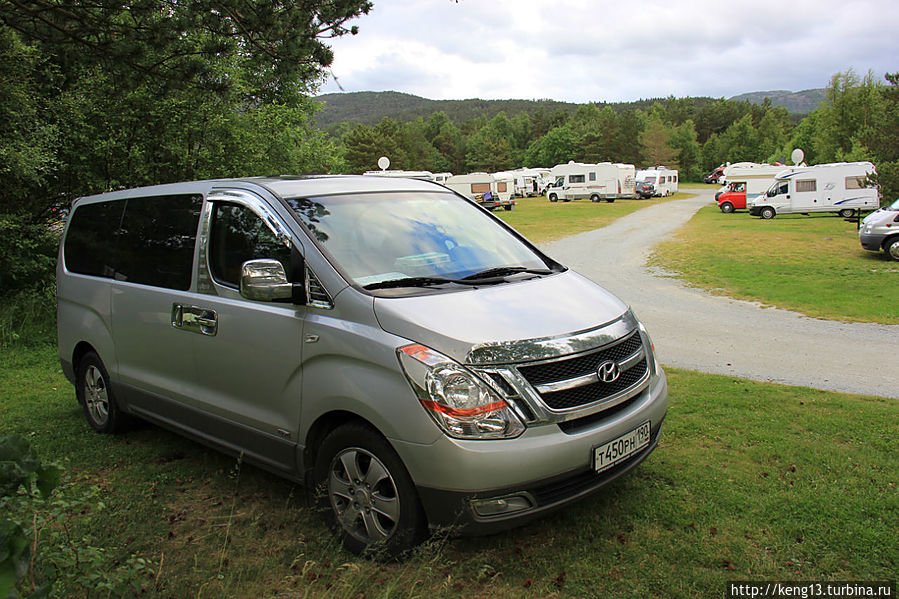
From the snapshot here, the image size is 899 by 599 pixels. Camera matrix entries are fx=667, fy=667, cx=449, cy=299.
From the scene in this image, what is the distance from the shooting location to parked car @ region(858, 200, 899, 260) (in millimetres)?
17344

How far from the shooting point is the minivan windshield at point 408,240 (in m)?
3.81

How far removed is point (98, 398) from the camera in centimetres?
559

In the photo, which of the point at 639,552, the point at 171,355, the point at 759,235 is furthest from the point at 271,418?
the point at 759,235

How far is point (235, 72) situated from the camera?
38.0 ft

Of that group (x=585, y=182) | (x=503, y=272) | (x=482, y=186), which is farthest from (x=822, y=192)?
(x=503, y=272)

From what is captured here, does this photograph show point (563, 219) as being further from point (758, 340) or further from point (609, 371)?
point (609, 371)

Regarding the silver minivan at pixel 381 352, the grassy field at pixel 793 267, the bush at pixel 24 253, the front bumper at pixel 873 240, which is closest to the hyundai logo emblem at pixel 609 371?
the silver minivan at pixel 381 352

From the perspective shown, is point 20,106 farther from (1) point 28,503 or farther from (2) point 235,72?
(1) point 28,503

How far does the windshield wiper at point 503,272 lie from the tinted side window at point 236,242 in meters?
1.11

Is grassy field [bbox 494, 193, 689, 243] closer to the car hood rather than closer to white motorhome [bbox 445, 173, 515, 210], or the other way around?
white motorhome [bbox 445, 173, 515, 210]

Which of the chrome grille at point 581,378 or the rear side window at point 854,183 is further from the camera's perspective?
the rear side window at point 854,183

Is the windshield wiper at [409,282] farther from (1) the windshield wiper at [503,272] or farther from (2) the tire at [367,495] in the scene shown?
(2) the tire at [367,495]

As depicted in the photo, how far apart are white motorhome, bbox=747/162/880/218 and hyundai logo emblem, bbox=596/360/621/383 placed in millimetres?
33993

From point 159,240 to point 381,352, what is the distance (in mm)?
2394
